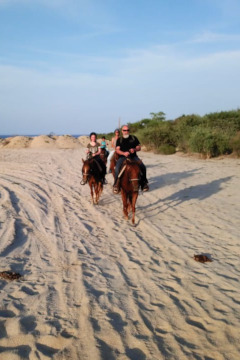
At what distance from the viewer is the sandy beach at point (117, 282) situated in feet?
10.7

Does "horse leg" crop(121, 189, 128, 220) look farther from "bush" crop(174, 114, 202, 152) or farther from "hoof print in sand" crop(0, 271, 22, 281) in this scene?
"bush" crop(174, 114, 202, 152)

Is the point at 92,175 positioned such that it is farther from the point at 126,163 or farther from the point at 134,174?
the point at 134,174

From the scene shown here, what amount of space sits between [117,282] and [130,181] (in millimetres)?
3589

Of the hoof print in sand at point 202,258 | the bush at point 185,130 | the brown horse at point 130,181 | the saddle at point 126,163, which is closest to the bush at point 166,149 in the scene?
the bush at point 185,130

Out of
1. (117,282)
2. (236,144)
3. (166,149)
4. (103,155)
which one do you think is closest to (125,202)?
(117,282)

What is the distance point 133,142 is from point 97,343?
616 centimetres

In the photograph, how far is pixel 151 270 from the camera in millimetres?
5117

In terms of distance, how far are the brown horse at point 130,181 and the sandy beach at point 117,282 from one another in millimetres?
573

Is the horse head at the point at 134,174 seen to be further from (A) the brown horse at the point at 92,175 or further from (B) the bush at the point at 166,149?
(B) the bush at the point at 166,149

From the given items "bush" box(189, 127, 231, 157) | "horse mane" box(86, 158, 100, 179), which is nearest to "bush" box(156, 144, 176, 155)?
"bush" box(189, 127, 231, 157)

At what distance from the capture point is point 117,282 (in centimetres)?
468

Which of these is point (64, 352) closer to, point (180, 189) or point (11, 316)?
point (11, 316)

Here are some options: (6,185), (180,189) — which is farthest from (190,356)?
(6,185)

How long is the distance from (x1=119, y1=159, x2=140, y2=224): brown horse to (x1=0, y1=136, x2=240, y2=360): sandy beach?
573 mm
